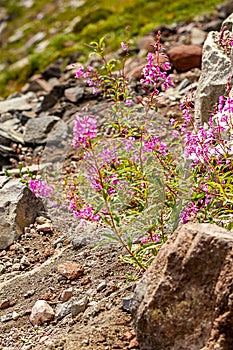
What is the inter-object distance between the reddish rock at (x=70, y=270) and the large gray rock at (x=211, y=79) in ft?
7.15

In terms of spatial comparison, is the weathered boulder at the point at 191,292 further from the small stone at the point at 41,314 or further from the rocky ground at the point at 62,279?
the small stone at the point at 41,314

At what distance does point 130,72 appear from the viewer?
1084 centimetres

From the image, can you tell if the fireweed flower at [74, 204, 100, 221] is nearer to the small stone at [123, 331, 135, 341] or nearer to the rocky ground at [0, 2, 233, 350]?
the rocky ground at [0, 2, 233, 350]

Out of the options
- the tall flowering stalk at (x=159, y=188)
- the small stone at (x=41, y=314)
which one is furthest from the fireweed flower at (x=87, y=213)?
the small stone at (x=41, y=314)

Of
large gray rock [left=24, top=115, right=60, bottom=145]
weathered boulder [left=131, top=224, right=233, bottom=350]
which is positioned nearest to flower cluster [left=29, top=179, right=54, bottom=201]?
weathered boulder [left=131, top=224, right=233, bottom=350]

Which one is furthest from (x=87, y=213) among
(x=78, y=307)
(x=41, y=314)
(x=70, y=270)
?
(x=41, y=314)

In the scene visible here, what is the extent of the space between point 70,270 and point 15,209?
1.37 metres

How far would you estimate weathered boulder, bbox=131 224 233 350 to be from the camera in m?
4.03

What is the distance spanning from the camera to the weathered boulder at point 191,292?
4.03 metres

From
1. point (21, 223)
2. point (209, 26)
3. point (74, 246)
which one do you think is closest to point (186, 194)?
point (74, 246)

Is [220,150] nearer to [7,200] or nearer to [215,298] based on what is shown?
[215,298]

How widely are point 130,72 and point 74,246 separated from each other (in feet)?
16.8

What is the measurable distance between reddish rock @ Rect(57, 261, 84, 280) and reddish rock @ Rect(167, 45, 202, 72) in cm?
549

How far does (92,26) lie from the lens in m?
16.5
